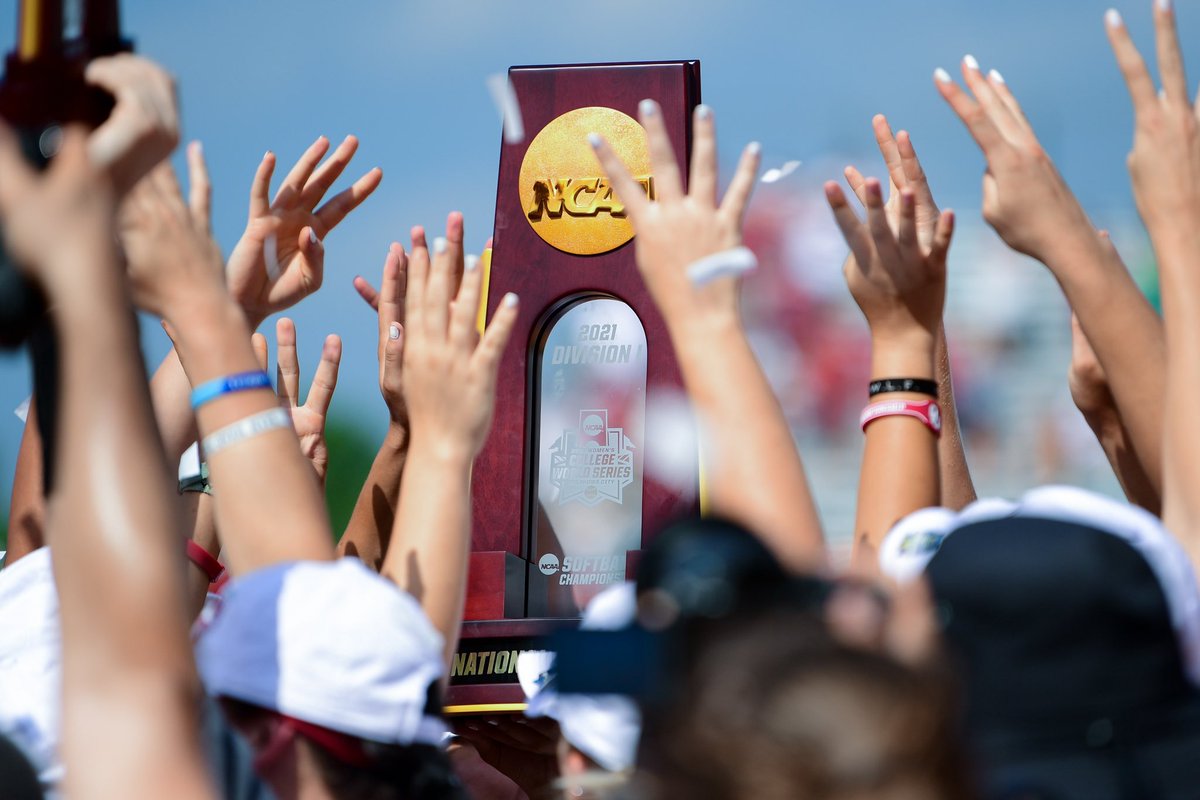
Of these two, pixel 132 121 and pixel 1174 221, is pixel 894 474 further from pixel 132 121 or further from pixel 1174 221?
pixel 132 121

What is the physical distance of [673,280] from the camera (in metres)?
1.52

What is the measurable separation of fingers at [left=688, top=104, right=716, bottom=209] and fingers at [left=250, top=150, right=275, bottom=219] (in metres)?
0.94

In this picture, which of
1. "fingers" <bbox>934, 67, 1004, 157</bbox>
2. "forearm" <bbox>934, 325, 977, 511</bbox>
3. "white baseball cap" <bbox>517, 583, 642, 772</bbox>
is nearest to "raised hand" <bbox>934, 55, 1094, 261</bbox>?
"fingers" <bbox>934, 67, 1004, 157</bbox>

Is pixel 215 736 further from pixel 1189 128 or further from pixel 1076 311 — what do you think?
pixel 1189 128

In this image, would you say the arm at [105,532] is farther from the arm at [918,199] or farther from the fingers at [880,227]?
the arm at [918,199]

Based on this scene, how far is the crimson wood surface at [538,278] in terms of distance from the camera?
12.4 ft

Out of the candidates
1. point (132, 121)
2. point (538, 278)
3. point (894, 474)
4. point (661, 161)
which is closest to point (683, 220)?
point (661, 161)

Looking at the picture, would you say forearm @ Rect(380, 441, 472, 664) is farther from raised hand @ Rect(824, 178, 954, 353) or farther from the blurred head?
the blurred head

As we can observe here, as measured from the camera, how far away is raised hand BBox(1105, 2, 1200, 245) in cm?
154

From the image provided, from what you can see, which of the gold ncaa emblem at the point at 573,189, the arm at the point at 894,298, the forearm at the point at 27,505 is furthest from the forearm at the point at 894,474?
the gold ncaa emblem at the point at 573,189

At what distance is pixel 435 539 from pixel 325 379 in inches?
38.7

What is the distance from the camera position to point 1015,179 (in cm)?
167

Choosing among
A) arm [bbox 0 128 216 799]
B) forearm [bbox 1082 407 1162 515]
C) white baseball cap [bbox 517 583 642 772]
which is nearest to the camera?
arm [bbox 0 128 216 799]

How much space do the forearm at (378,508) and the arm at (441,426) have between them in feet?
1.70
